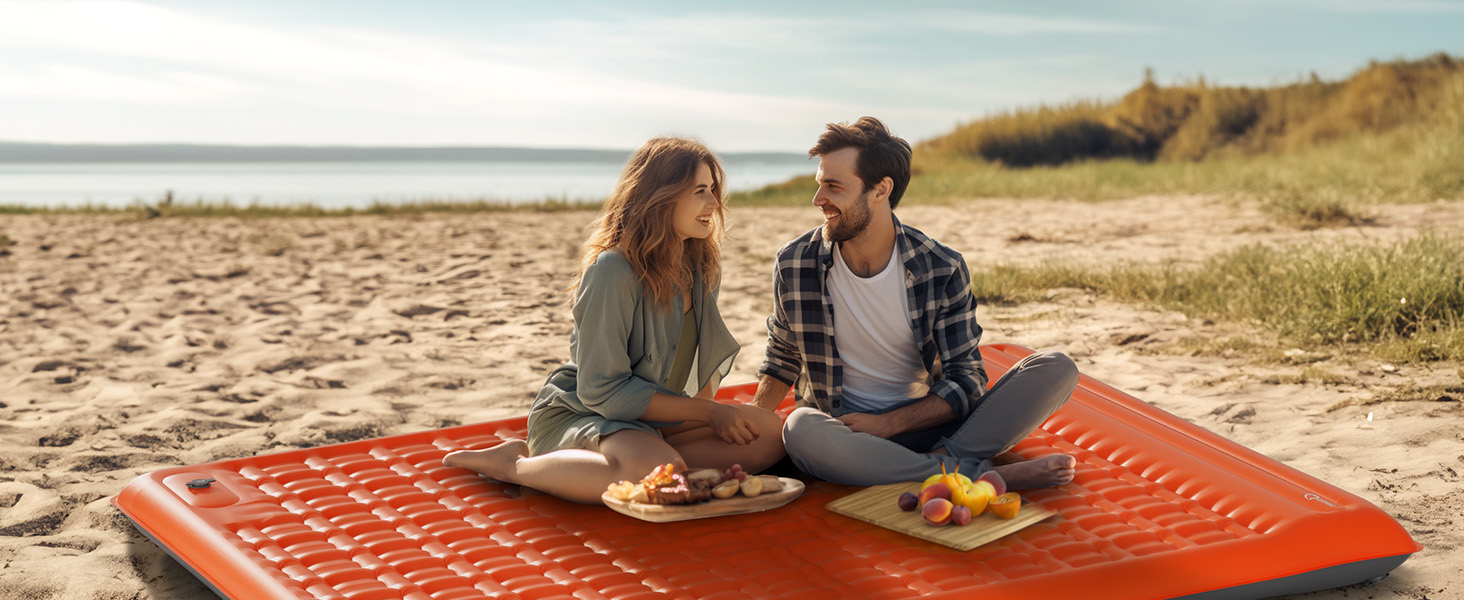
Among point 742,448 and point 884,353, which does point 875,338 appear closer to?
point 884,353

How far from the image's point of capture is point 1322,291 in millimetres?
6199

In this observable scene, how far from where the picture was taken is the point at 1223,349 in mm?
5887

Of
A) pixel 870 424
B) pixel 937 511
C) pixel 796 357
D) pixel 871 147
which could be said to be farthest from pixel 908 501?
pixel 871 147

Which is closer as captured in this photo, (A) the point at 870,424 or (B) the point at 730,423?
(B) the point at 730,423

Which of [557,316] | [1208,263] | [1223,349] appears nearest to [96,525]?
[557,316]

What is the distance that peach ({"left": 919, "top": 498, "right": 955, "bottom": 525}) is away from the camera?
3.09 m

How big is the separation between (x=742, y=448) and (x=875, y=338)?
0.60 meters

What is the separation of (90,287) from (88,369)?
2969 millimetres

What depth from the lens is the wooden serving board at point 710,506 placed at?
3.14m

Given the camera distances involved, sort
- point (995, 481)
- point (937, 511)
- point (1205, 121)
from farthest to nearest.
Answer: point (1205, 121), point (995, 481), point (937, 511)

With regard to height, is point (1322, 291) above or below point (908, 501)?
above

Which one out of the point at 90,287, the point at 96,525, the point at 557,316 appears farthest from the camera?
the point at 90,287

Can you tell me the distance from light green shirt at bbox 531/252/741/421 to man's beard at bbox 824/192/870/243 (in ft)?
1.57

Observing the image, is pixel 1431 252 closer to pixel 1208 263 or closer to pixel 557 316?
pixel 1208 263
